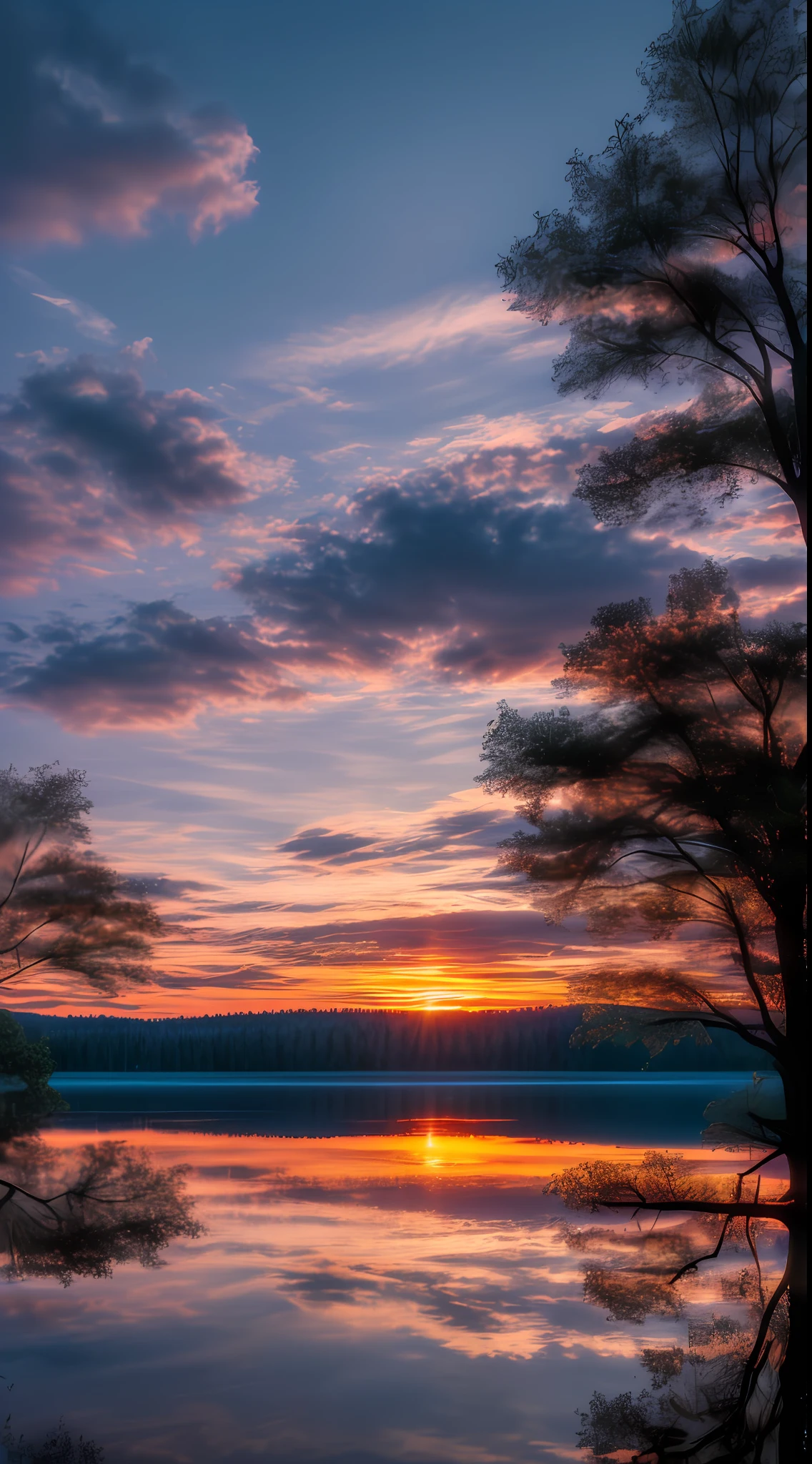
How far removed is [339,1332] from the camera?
13492 millimetres

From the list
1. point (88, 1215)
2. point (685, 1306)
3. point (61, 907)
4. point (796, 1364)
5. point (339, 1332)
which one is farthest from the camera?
point (61, 907)

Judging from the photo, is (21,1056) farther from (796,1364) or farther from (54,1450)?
(796,1364)

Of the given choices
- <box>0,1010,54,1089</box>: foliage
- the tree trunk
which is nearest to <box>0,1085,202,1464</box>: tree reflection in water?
the tree trunk

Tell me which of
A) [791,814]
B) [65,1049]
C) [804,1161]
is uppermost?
[791,814]

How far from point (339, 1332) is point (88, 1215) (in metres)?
10.6

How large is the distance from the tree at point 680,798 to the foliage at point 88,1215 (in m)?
8.19

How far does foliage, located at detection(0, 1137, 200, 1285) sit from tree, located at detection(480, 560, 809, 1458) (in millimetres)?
8191

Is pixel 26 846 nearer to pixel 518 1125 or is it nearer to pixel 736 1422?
pixel 518 1125

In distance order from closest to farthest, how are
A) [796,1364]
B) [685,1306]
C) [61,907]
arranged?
[796,1364], [685,1306], [61,907]

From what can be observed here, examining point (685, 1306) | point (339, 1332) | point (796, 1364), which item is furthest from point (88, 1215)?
point (796, 1364)

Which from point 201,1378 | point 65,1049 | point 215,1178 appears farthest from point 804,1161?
point 65,1049

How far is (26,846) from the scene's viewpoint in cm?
3822

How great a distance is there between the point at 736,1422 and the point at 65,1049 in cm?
12075

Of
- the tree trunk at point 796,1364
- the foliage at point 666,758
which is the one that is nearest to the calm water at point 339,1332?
the tree trunk at point 796,1364
